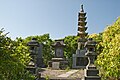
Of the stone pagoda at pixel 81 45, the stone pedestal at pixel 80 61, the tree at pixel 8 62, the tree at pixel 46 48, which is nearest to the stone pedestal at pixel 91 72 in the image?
the tree at pixel 8 62

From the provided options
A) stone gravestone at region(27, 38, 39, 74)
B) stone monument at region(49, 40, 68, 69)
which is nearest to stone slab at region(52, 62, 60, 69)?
stone monument at region(49, 40, 68, 69)

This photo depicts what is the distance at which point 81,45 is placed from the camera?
37.5 m

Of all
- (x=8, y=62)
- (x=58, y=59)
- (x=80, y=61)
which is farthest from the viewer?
(x=80, y=61)

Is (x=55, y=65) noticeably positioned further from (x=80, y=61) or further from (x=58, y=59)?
(x=80, y=61)

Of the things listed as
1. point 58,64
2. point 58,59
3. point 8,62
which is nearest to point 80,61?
point 58,59

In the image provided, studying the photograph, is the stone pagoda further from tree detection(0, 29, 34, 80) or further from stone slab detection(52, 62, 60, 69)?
tree detection(0, 29, 34, 80)

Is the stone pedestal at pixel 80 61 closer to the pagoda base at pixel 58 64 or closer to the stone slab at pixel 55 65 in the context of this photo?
the pagoda base at pixel 58 64

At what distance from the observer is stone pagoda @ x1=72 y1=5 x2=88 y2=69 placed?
34844 millimetres

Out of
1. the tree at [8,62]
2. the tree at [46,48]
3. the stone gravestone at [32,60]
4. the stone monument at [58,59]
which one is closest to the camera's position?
the tree at [8,62]

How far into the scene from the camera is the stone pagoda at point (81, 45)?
3484cm

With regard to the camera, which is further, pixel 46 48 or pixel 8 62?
pixel 46 48

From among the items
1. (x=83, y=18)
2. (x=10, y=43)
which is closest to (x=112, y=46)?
(x=10, y=43)

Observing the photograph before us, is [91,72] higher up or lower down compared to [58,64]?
lower down

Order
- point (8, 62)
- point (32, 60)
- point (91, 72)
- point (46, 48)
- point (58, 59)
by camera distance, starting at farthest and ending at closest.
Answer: point (46, 48) → point (58, 59) → point (32, 60) → point (91, 72) → point (8, 62)
